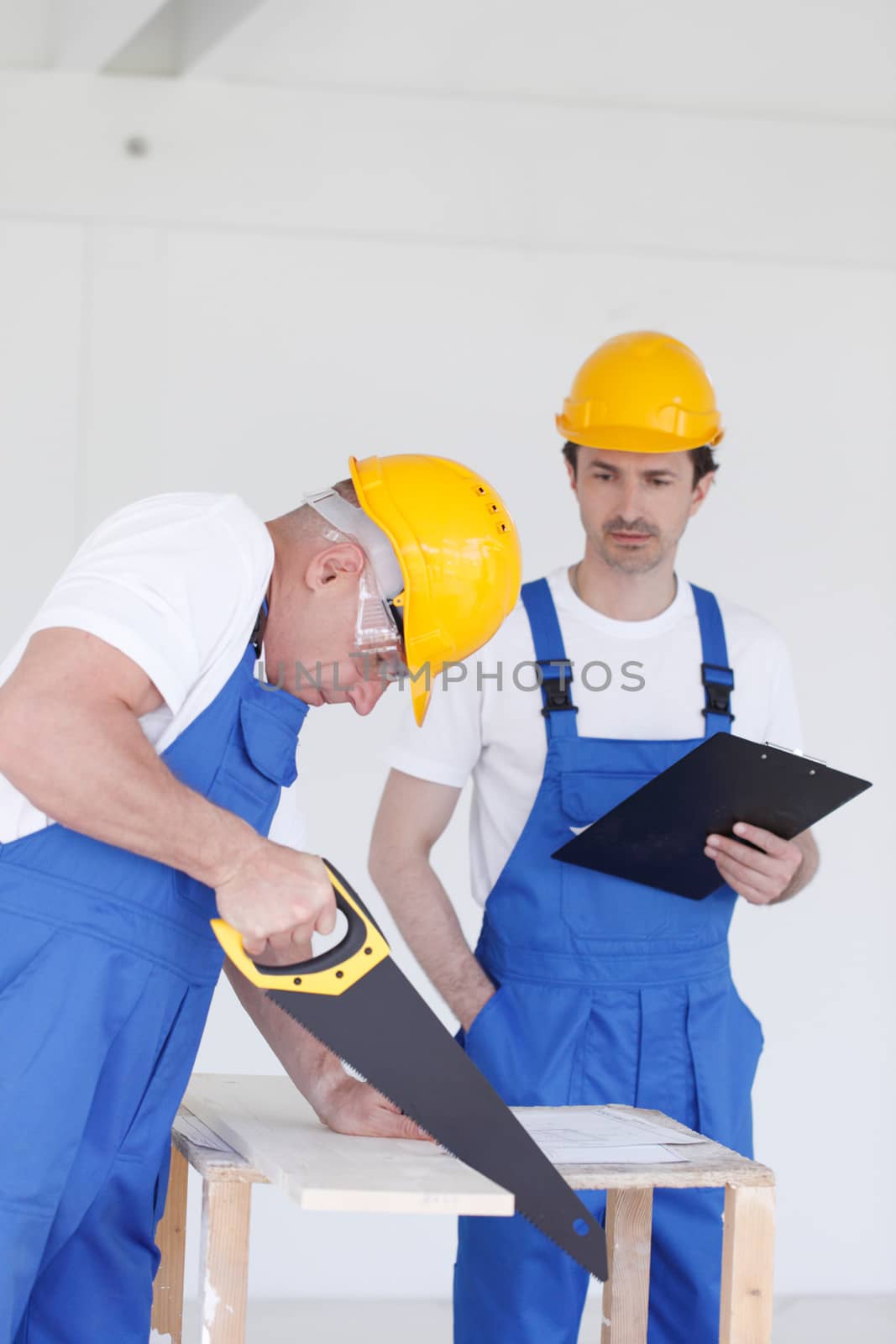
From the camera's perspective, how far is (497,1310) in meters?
2.54

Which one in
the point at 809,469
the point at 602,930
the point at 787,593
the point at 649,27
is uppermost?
the point at 649,27

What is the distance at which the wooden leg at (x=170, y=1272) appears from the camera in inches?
86.0

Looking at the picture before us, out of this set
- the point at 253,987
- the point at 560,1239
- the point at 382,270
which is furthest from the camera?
the point at 382,270

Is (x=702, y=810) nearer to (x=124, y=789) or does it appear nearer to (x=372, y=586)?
(x=372, y=586)

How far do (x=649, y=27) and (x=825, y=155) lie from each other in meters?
0.66

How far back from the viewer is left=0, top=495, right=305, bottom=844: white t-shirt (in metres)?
1.60

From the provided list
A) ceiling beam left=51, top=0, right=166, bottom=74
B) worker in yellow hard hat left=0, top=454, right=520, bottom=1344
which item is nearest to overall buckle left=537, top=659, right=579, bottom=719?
worker in yellow hard hat left=0, top=454, right=520, bottom=1344

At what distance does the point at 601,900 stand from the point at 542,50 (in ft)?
9.21

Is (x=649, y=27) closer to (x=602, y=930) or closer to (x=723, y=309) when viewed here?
(x=723, y=309)

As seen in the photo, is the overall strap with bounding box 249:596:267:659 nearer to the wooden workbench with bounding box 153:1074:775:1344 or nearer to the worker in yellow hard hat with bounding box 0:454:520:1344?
the worker in yellow hard hat with bounding box 0:454:520:1344

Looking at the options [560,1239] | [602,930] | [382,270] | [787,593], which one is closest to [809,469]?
[787,593]

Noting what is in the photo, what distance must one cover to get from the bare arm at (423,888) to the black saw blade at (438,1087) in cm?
87

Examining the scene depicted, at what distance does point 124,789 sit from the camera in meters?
1.57

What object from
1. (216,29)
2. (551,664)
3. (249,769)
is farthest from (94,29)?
(249,769)
